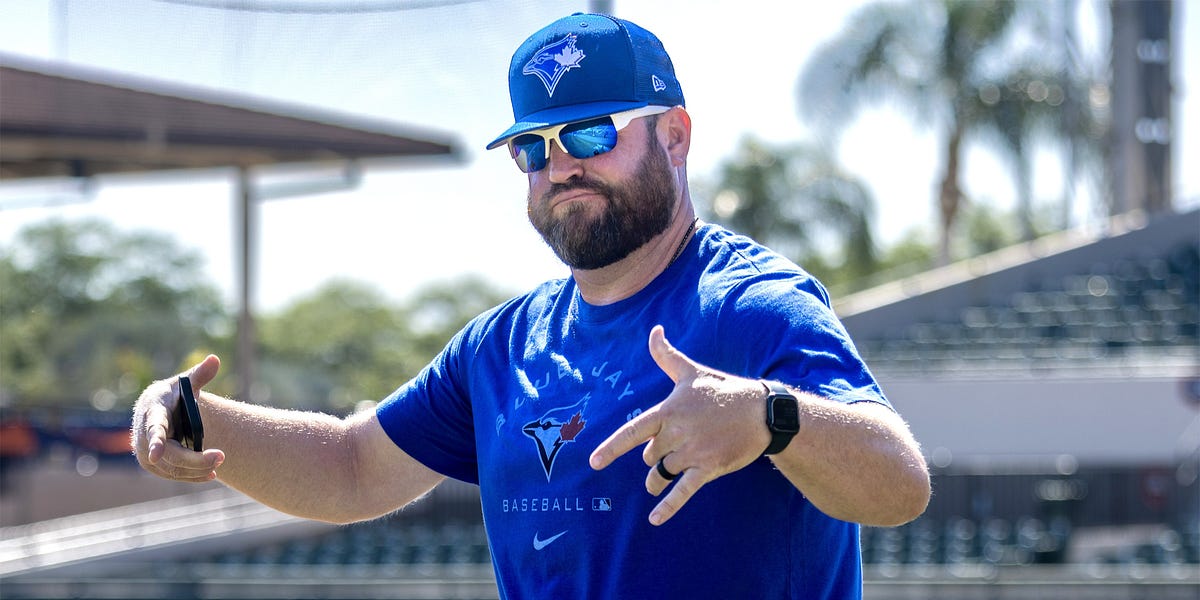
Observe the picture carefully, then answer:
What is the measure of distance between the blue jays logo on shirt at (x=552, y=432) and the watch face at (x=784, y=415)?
0.51 metres

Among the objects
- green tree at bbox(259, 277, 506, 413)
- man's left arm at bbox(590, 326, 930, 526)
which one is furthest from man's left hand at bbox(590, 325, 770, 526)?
green tree at bbox(259, 277, 506, 413)

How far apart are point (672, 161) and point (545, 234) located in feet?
0.82

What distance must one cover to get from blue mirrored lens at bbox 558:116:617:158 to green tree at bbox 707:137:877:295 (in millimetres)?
25307

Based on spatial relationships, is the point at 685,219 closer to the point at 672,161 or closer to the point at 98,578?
the point at 672,161

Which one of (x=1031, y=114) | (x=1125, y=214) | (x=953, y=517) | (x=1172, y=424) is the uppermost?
(x=1031, y=114)

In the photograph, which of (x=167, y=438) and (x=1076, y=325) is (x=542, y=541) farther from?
(x=1076, y=325)

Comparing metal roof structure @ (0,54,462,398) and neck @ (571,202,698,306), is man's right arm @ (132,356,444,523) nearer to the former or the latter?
neck @ (571,202,698,306)

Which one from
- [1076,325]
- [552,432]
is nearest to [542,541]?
[552,432]

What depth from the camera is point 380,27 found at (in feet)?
14.9

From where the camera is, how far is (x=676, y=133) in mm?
2377

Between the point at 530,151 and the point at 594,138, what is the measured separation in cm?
14

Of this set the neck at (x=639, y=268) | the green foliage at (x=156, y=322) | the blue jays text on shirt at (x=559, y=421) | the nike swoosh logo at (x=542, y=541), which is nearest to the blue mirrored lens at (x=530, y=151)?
the neck at (x=639, y=268)

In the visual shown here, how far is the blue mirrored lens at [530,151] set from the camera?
2.32 m

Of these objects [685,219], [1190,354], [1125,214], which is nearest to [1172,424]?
[1190,354]
